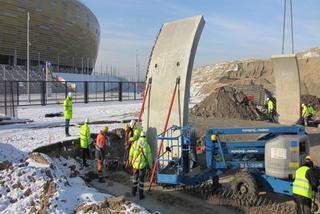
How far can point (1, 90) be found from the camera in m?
31.2

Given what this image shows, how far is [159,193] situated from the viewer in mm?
11312

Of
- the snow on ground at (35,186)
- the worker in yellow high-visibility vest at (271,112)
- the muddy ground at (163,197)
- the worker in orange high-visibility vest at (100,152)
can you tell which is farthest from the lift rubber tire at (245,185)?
the worker in yellow high-visibility vest at (271,112)

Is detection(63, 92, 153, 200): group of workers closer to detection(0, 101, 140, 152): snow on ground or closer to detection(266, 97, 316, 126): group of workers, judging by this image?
detection(0, 101, 140, 152): snow on ground

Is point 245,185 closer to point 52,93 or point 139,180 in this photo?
point 139,180

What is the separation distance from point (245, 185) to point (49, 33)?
6887 cm

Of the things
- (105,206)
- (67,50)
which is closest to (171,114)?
(105,206)

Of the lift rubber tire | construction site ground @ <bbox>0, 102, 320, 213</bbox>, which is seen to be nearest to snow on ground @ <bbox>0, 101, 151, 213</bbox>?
construction site ground @ <bbox>0, 102, 320, 213</bbox>

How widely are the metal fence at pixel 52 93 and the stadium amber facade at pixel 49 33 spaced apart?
19123 millimetres

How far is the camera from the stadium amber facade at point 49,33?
212ft

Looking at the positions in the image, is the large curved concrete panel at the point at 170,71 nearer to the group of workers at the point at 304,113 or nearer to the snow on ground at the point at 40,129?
the snow on ground at the point at 40,129

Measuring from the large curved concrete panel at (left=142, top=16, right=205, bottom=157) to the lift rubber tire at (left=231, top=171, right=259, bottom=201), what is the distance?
3.11 m

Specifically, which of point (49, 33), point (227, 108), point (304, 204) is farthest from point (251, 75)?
point (304, 204)

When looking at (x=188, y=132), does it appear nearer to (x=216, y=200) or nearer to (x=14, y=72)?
(x=216, y=200)

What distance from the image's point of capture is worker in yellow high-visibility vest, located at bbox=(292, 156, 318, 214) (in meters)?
7.89
